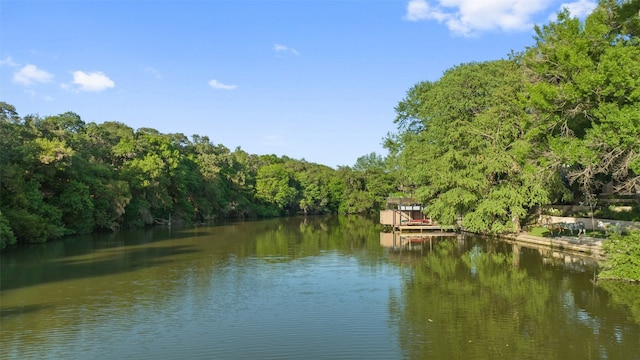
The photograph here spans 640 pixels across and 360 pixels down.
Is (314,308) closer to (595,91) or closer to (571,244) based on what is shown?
(595,91)

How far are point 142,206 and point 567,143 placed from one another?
41762 mm

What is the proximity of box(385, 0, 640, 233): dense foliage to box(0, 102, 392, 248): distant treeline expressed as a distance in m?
26.0

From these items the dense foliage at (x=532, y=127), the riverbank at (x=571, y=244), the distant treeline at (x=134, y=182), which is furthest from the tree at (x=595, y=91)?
the distant treeline at (x=134, y=182)

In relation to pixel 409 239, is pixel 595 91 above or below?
above

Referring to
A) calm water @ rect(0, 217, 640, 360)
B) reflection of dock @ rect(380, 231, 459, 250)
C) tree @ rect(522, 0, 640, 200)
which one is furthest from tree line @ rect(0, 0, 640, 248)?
calm water @ rect(0, 217, 640, 360)

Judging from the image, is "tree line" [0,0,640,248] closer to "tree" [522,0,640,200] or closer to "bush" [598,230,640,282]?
"tree" [522,0,640,200]

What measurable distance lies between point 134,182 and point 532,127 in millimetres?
39532

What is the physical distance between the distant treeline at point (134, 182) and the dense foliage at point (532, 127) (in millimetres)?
25995

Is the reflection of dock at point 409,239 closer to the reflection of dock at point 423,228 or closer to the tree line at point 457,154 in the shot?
the reflection of dock at point 423,228

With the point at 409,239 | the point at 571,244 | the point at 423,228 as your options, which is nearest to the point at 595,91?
the point at 571,244

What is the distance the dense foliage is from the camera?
16.3m

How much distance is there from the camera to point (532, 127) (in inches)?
814

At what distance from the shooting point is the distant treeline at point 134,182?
3253 cm

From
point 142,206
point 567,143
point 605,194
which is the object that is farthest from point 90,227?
point 605,194
